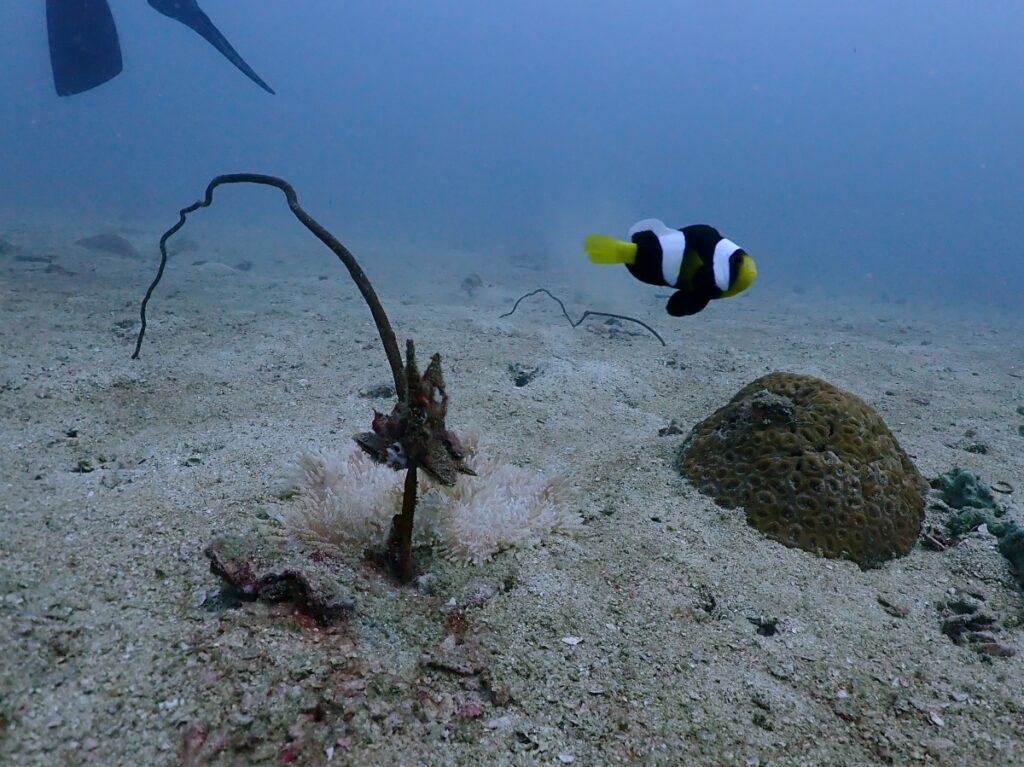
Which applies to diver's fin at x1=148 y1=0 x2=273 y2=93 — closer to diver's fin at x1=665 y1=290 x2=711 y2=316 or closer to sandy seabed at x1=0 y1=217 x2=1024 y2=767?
sandy seabed at x1=0 y1=217 x2=1024 y2=767

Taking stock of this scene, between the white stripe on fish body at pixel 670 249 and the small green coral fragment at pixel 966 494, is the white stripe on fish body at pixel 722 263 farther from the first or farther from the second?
the small green coral fragment at pixel 966 494

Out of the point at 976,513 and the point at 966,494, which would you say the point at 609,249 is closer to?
the point at 976,513

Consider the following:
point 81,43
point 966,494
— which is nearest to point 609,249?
point 966,494

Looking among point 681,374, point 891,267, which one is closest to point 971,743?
point 681,374

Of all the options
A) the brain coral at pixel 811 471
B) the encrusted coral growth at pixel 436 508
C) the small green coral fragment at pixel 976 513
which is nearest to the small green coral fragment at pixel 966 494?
the small green coral fragment at pixel 976 513

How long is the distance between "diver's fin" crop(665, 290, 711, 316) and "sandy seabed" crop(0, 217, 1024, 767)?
156cm

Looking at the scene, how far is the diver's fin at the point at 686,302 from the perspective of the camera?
7.54 ft

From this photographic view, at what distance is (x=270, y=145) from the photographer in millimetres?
124375

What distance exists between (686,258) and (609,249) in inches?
12.2

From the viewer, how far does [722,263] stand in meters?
2.22

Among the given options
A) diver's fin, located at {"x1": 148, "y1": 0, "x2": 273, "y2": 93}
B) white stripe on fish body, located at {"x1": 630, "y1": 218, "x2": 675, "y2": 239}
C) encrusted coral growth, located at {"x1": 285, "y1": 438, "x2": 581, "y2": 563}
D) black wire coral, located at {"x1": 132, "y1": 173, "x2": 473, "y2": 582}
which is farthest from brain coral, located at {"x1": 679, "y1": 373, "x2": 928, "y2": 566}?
diver's fin, located at {"x1": 148, "y1": 0, "x2": 273, "y2": 93}

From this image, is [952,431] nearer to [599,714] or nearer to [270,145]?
[599,714]

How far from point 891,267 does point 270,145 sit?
124637 mm

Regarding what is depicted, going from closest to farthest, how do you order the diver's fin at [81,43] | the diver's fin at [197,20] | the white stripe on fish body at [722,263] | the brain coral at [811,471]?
the white stripe on fish body at [722,263] → the brain coral at [811,471] → the diver's fin at [197,20] → the diver's fin at [81,43]
